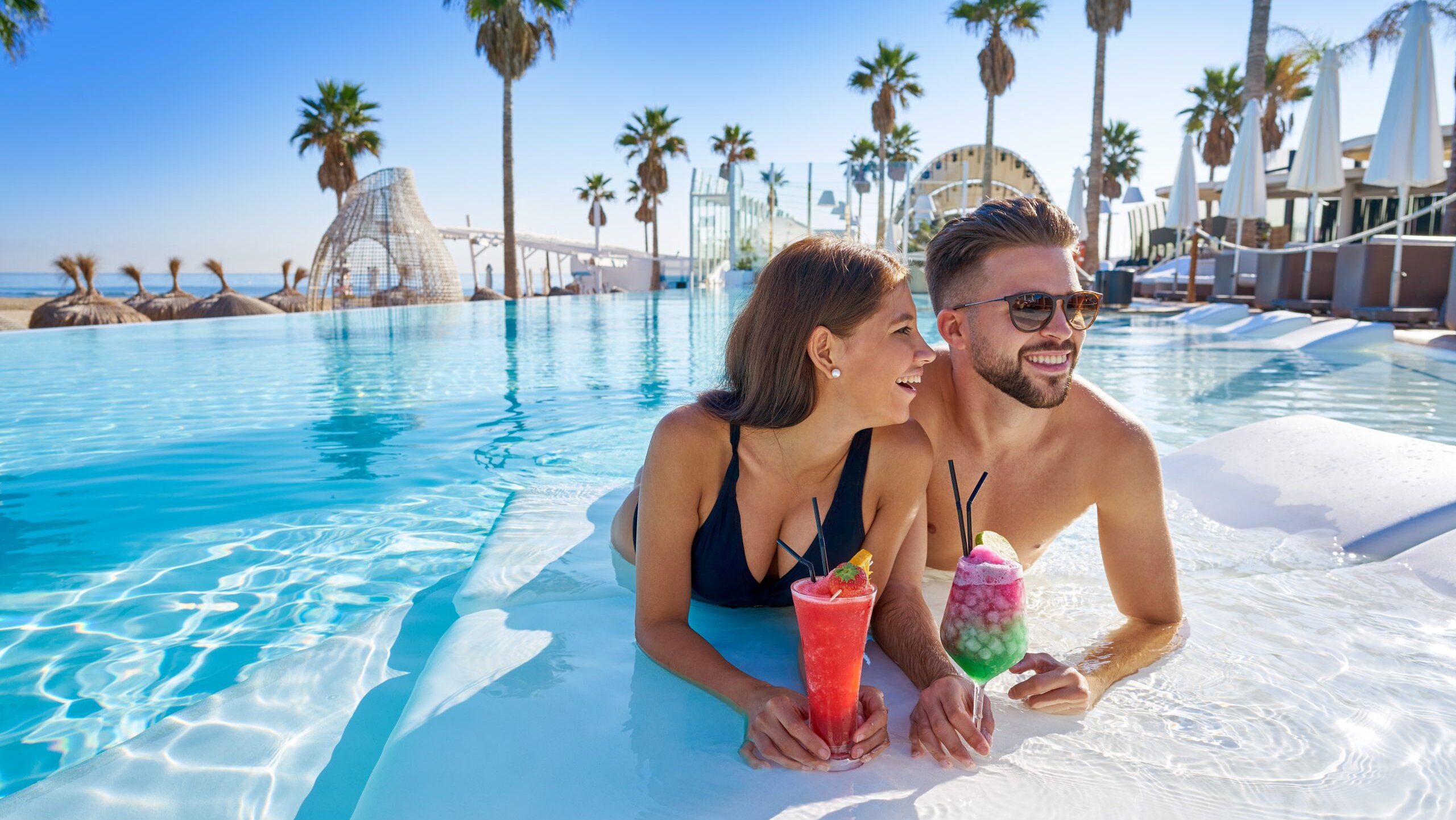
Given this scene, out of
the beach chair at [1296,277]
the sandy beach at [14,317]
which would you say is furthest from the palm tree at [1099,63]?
the sandy beach at [14,317]

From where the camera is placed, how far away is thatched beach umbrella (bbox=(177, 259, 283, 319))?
19.2m

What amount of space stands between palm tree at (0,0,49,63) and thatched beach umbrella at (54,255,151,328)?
418 centimetres

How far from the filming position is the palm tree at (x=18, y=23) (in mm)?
15531

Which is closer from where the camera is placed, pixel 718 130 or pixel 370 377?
pixel 370 377

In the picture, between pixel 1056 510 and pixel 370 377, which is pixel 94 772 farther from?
pixel 370 377

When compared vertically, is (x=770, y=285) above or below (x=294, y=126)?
below

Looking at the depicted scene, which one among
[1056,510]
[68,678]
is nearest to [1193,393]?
[1056,510]

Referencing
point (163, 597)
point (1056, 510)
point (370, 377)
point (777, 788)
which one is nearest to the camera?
point (777, 788)

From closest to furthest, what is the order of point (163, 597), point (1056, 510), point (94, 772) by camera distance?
point (94, 772) → point (1056, 510) → point (163, 597)

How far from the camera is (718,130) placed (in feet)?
122

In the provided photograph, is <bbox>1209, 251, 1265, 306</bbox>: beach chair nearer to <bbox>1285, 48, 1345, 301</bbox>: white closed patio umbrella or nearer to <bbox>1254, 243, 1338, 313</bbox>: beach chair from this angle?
<bbox>1254, 243, 1338, 313</bbox>: beach chair

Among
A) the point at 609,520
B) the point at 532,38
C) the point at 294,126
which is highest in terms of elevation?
the point at 532,38

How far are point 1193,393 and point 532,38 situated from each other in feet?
67.8

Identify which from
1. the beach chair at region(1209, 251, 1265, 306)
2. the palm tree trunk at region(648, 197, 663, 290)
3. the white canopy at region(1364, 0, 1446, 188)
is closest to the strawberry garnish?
the white canopy at region(1364, 0, 1446, 188)
